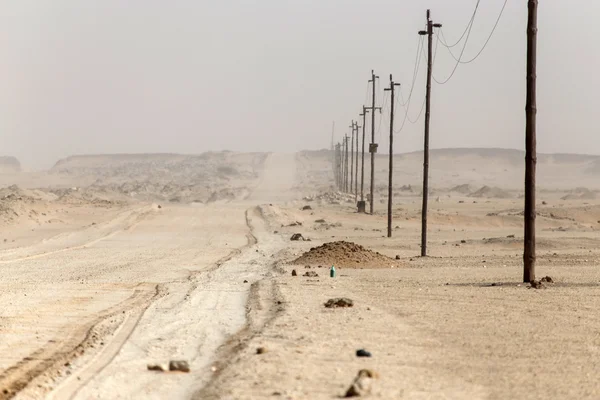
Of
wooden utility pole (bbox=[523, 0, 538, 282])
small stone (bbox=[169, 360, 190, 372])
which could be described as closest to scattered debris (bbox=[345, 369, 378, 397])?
small stone (bbox=[169, 360, 190, 372])

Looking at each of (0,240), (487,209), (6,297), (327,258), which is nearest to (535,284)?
(327,258)

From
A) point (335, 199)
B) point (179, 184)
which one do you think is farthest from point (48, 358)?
point (179, 184)

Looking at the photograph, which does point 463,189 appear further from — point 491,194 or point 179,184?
point 179,184

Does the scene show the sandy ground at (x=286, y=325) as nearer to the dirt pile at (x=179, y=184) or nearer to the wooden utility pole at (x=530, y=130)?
the wooden utility pole at (x=530, y=130)

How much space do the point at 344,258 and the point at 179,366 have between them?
57.0 ft

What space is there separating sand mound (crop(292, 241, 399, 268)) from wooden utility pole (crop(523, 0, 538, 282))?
285 inches

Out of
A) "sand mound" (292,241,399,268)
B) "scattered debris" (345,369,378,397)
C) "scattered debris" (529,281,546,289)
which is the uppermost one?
"scattered debris" (345,369,378,397)

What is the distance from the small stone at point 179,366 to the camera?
11.0 m

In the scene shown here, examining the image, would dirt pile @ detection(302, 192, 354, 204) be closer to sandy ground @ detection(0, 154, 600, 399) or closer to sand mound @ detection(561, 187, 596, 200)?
sand mound @ detection(561, 187, 596, 200)

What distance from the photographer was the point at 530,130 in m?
20.9

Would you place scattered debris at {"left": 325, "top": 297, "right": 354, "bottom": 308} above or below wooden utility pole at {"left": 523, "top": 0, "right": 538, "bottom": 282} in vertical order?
below

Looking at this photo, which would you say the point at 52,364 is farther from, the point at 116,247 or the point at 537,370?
the point at 116,247

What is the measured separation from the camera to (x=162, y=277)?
24.3 m

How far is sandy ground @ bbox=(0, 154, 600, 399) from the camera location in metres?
10.2
